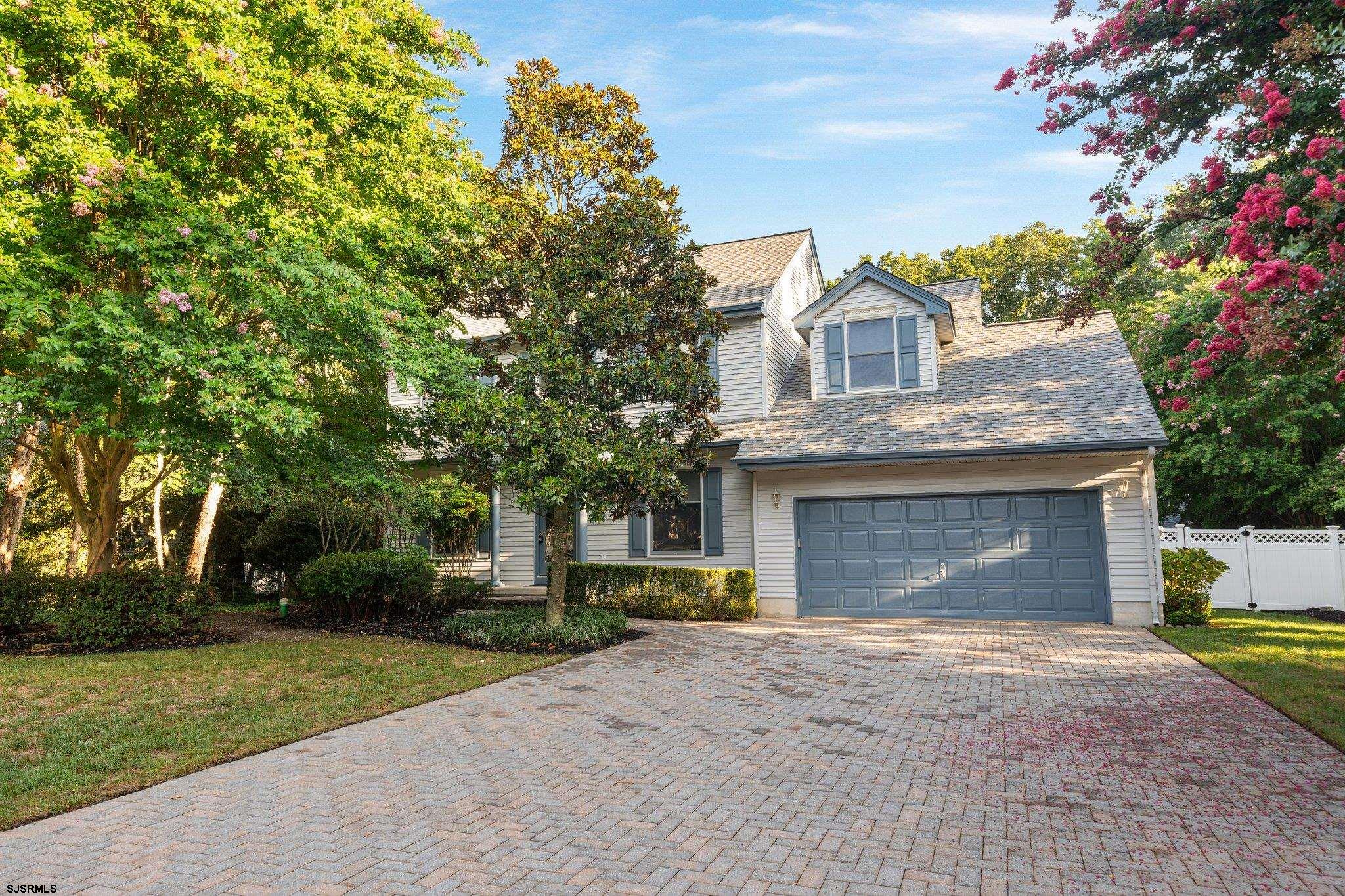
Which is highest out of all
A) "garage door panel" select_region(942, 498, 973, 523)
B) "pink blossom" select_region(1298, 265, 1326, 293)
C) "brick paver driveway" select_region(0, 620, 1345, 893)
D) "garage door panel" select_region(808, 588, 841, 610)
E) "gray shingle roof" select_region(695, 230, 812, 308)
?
"gray shingle roof" select_region(695, 230, 812, 308)

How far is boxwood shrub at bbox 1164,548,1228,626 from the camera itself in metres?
12.3

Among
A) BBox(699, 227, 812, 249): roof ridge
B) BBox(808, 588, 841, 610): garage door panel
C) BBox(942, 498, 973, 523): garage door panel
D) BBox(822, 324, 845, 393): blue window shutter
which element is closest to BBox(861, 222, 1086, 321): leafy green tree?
BBox(699, 227, 812, 249): roof ridge

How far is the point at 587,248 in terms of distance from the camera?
437 inches

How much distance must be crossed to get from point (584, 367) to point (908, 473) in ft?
21.9

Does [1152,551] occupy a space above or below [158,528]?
below

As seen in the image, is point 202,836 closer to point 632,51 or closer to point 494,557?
point 632,51

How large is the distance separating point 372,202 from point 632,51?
15.3 ft

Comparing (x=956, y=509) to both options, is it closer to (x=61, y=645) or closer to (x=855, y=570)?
(x=855, y=570)

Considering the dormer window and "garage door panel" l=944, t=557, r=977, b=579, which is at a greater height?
the dormer window

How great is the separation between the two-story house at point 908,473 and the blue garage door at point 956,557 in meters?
0.03

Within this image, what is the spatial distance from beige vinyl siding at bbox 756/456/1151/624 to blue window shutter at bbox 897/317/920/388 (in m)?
2.38

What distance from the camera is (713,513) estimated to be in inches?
628

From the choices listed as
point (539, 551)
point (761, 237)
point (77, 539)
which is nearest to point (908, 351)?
point (761, 237)

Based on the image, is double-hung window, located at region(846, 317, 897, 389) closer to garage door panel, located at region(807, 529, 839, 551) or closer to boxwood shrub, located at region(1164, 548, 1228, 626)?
garage door panel, located at region(807, 529, 839, 551)
